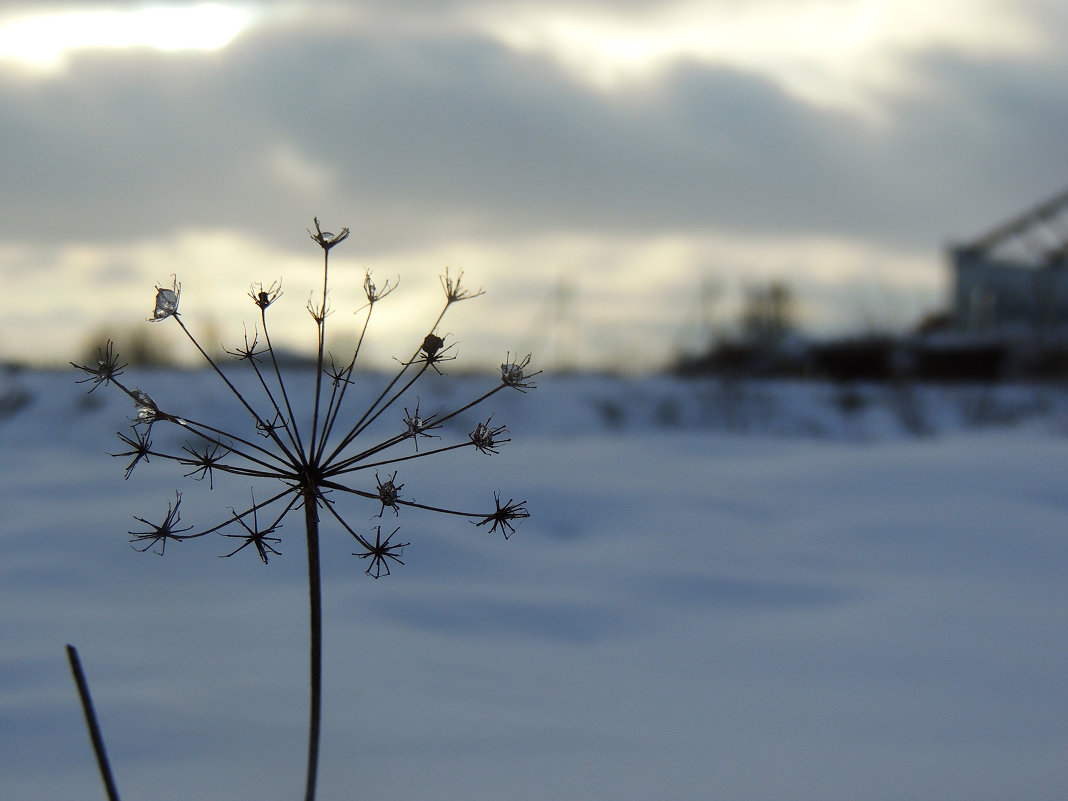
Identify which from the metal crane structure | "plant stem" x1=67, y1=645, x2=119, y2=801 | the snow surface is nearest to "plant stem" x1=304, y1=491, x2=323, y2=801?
"plant stem" x1=67, y1=645, x2=119, y2=801

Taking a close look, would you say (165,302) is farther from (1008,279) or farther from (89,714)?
(1008,279)

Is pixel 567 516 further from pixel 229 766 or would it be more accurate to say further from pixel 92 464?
pixel 92 464

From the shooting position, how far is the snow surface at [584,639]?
1663mm

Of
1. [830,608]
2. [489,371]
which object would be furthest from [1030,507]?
[489,371]

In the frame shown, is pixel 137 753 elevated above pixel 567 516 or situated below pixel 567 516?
below

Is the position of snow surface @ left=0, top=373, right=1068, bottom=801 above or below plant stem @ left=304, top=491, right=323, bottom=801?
below

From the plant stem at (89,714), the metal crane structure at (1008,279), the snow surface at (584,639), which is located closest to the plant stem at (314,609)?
the plant stem at (89,714)

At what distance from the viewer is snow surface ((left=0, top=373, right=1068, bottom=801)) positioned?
5.46 ft

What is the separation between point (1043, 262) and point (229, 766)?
2156 centimetres

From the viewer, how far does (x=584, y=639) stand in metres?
2.35

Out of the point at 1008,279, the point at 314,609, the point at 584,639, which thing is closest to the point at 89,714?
the point at 314,609

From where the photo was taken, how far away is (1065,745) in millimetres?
1763

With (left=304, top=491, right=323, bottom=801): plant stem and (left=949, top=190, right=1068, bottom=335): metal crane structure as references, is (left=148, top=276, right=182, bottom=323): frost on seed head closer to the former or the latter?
(left=304, top=491, right=323, bottom=801): plant stem

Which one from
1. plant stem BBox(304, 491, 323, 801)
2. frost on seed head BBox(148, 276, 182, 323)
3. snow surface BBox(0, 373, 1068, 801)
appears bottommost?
snow surface BBox(0, 373, 1068, 801)
